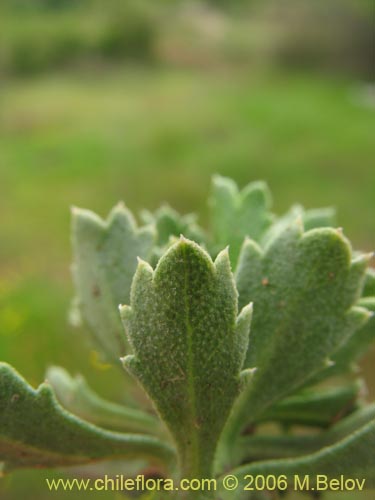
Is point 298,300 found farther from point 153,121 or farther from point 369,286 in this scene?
point 153,121

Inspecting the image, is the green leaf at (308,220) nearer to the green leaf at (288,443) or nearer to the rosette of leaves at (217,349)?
the rosette of leaves at (217,349)

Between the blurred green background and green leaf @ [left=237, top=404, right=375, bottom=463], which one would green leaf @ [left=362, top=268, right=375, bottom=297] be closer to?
green leaf @ [left=237, top=404, right=375, bottom=463]

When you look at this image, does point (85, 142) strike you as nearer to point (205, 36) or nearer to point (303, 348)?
point (205, 36)

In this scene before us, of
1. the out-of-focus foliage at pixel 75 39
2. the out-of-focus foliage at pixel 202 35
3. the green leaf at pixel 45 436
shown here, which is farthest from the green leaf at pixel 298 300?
the out-of-focus foliage at pixel 75 39

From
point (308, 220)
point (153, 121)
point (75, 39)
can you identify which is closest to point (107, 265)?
point (308, 220)

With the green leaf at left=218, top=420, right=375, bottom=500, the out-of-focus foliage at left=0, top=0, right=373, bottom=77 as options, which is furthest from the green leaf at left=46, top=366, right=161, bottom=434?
the out-of-focus foliage at left=0, top=0, right=373, bottom=77

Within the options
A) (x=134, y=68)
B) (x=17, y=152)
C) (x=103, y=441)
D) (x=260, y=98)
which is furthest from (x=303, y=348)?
(x=134, y=68)
